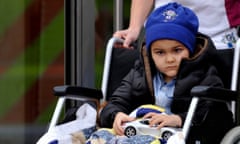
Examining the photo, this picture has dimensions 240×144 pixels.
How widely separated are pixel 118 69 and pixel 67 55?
4.56 ft

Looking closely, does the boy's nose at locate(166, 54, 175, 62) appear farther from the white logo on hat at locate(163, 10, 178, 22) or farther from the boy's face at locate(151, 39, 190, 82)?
the white logo on hat at locate(163, 10, 178, 22)

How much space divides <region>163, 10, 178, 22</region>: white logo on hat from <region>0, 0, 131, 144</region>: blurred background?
69.9 inches

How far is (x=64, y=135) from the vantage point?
2.86m

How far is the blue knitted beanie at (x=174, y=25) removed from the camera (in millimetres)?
2855

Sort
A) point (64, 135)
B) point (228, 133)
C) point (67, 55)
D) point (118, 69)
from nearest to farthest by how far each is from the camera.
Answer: point (228, 133)
point (64, 135)
point (118, 69)
point (67, 55)

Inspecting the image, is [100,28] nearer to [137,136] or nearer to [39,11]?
[39,11]

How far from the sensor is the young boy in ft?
8.99

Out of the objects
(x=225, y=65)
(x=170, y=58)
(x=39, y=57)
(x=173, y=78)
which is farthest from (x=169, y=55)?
(x=39, y=57)

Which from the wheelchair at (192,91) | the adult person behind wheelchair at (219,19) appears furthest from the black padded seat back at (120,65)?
the adult person behind wheelchair at (219,19)

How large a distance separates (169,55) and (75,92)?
0.49m

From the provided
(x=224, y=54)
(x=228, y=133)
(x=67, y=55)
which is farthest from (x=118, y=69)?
(x=67, y=55)

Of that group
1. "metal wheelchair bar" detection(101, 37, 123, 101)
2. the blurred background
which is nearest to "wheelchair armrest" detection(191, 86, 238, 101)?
"metal wheelchair bar" detection(101, 37, 123, 101)

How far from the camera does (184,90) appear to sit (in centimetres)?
283

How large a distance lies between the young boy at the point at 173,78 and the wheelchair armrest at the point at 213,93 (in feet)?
0.28
